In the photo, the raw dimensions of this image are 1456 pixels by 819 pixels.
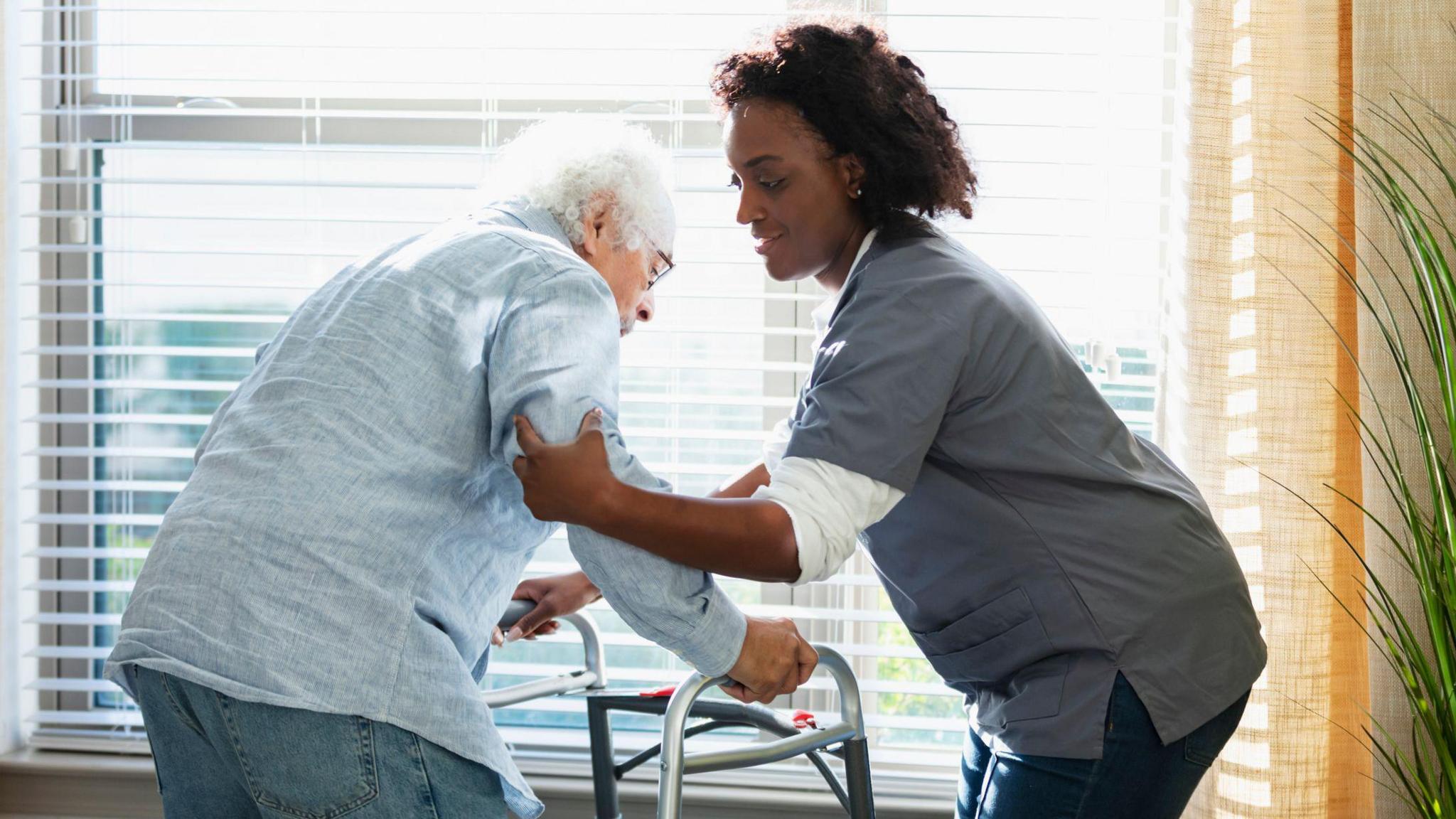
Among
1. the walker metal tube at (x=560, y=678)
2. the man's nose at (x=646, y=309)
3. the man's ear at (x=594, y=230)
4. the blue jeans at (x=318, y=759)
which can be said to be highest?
the man's ear at (x=594, y=230)

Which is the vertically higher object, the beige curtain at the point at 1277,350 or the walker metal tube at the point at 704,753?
the beige curtain at the point at 1277,350

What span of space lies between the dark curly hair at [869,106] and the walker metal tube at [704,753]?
552 mm

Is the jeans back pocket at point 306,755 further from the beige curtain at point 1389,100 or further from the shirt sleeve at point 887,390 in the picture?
the beige curtain at point 1389,100

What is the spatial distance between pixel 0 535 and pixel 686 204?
1.45 metres

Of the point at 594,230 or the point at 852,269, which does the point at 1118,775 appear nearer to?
the point at 852,269

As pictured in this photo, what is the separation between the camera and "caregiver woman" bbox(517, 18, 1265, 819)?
1.13 metres

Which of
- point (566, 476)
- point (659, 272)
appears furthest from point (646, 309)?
point (566, 476)

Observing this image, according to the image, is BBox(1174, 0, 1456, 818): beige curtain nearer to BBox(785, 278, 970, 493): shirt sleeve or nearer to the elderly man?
BBox(785, 278, 970, 493): shirt sleeve

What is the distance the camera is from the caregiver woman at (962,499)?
1128mm

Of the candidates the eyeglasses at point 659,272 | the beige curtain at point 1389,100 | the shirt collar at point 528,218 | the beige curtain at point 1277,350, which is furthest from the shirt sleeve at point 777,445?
the beige curtain at point 1389,100

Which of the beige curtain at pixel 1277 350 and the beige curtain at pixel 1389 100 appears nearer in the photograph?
the beige curtain at pixel 1389 100

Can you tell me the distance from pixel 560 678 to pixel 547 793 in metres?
0.56

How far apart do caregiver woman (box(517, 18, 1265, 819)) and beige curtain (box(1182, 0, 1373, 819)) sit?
532 mm

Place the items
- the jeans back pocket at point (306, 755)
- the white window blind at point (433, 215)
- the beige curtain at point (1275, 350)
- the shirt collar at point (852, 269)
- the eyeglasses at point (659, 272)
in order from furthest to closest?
1. the white window blind at point (433, 215)
2. the beige curtain at point (1275, 350)
3. the eyeglasses at point (659, 272)
4. the shirt collar at point (852, 269)
5. the jeans back pocket at point (306, 755)
